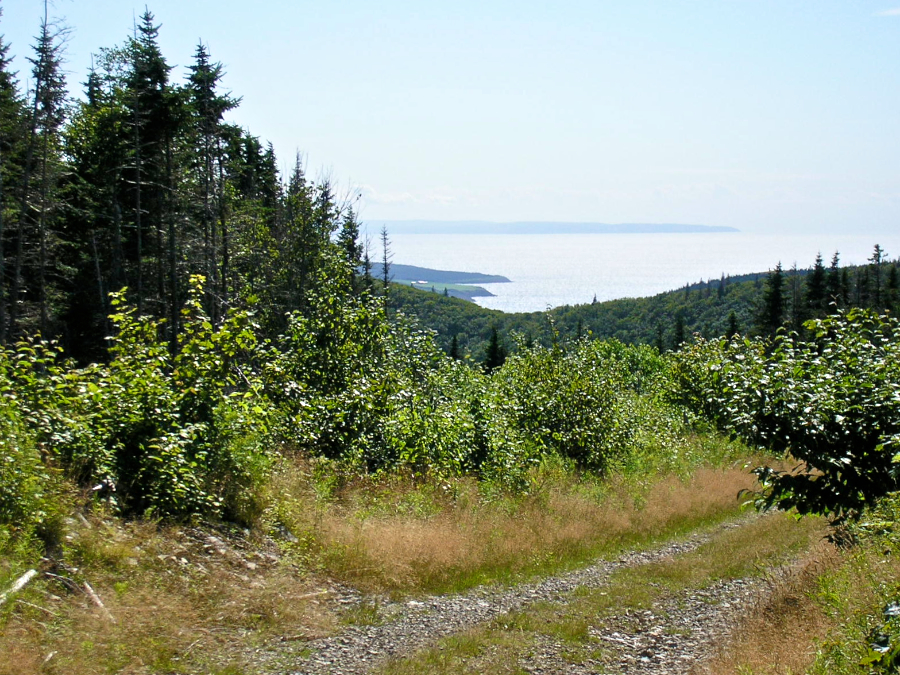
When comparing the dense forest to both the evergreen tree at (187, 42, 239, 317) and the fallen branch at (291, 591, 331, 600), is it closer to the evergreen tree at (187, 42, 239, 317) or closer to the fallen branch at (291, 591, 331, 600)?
the evergreen tree at (187, 42, 239, 317)

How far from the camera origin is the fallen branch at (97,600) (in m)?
6.77

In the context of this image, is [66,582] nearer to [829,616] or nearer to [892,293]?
[829,616]

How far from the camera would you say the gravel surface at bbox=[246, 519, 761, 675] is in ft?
24.4

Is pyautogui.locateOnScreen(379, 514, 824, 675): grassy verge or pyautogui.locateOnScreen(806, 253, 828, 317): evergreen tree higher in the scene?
pyautogui.locateOnScreen(806, 253, 828, 317): evergreen tree

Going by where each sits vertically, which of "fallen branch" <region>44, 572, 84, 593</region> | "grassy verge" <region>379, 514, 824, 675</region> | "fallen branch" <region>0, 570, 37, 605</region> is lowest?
"grassy verge" <region>379, 514, 824, 675</region>

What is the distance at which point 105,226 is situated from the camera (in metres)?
35.0

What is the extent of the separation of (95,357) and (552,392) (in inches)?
1060

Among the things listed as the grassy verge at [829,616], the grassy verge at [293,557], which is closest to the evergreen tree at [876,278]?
the grassy verge at [293,557]

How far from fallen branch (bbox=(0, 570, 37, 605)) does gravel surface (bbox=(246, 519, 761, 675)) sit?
93.1 inches

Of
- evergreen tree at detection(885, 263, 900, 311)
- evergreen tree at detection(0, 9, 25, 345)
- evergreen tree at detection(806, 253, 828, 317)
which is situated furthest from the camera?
evergreen tree at detection(885, 263, 900, 311)

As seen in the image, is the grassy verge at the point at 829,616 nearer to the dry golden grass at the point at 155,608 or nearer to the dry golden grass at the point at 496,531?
the dry golden grass at the point at 496,531

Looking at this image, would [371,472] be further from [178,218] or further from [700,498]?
[178,218]

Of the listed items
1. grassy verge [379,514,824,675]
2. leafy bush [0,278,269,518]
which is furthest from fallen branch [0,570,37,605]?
grassy verge [379,514,824,675]

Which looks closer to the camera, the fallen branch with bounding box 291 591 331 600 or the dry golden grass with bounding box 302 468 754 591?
the fallen branch with bounding box 291 591 331 600
